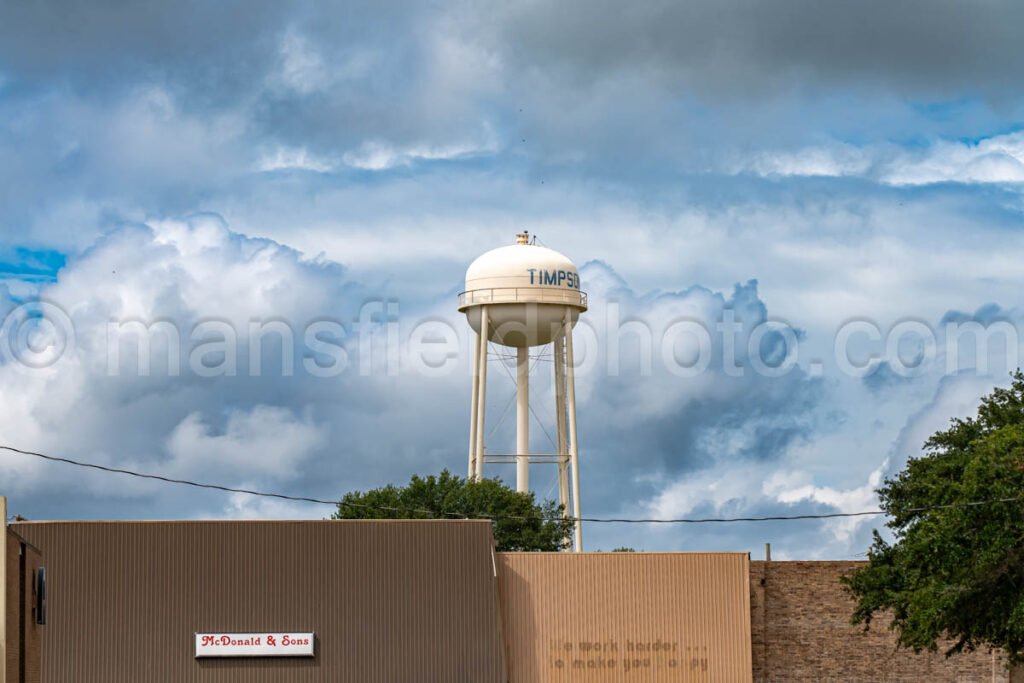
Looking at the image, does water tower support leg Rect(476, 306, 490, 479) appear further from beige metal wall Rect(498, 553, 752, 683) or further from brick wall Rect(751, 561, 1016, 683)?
brick wall Rect(751, 561, 1016, 683)

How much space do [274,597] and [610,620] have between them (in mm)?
11102

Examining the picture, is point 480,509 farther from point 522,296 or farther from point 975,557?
point 975,557

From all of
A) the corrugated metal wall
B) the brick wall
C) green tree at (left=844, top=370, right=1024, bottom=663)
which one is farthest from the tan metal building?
green tree at (left=844, top=370, right=1024, bottom=663)

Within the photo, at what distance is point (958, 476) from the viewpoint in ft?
173

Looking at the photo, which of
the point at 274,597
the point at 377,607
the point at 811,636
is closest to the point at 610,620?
the point at 811,636

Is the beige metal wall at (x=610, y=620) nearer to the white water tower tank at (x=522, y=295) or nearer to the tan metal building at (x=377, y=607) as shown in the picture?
the tan metal building at (x=377, y=607)

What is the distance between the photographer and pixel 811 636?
5769 centimetres

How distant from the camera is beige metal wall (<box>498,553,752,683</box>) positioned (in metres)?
56.0

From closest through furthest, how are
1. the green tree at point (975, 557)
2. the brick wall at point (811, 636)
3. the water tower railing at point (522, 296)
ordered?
the green tree at point (975, 557)
the brick wall at point (811, 636)
the water tower railing at point (522, 296)

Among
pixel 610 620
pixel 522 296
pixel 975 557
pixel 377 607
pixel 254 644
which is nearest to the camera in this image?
pixel 975 557

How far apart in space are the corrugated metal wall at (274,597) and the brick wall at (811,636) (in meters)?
9.32

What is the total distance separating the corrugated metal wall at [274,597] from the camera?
5469 centimetres

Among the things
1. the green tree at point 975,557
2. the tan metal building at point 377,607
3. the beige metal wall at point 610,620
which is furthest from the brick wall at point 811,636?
the green tree at point 975,557

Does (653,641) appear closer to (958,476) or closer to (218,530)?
(958,476)
